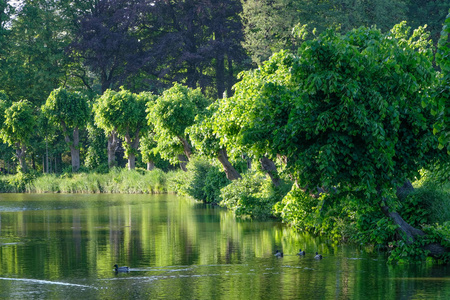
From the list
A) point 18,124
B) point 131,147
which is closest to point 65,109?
point 18,124

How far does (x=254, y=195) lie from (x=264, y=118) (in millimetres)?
11132

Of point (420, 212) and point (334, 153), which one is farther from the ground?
point (334, 153)

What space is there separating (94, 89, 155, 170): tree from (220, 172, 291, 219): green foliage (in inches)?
700

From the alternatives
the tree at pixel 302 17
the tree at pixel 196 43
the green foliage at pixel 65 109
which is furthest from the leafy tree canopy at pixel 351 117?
the tree at pixel 196 43

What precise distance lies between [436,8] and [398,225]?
138 feet

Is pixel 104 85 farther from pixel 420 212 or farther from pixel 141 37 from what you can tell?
pixel 420 212

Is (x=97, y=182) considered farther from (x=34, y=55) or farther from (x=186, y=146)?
(x=34, y=55)

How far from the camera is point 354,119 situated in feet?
45.9

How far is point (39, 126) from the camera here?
4888 cm

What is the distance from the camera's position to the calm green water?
1291 cm

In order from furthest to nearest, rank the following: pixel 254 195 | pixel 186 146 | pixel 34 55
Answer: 1. pixel 34 55
2. pixel 186 146
3. pixel 254 195

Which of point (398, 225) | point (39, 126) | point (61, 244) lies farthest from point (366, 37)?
point (39, 126)

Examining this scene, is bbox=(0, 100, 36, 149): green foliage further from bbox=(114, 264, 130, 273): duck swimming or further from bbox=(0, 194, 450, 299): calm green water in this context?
bbox=(114, 264, 130, 273): duck swimming

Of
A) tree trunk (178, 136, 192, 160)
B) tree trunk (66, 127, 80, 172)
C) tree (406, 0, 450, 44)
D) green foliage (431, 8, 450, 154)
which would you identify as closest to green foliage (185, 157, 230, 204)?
tree trunk (178, 136, 192, 160)
